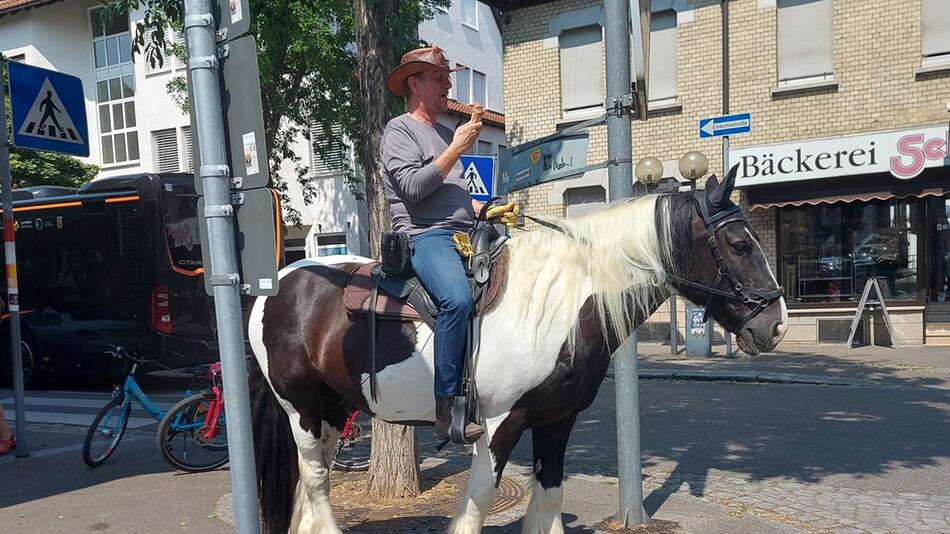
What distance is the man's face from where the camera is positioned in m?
3.54

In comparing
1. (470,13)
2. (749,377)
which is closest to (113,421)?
(749,377)

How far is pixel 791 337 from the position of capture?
48.1ft

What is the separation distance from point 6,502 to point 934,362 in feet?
41.0

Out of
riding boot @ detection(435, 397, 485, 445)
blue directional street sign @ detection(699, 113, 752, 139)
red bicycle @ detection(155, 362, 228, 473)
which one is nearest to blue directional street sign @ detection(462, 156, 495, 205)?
red bicycle @ detection(155, 362, 228, 473)

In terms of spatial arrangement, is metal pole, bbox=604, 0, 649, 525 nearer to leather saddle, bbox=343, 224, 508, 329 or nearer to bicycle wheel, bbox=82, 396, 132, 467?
leather saddle, bbox=343, 224, 508, 329

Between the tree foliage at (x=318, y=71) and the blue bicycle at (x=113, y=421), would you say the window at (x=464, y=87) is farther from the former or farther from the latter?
the blue bicycle at (x=113, y=421)

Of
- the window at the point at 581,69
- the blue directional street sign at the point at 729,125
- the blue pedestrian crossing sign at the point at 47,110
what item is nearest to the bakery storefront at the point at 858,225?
the window at the point at 581,69

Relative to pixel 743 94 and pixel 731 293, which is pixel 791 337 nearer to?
pixel 743 94

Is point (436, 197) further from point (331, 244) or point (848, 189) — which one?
point (331, 244)

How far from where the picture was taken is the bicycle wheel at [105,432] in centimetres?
628

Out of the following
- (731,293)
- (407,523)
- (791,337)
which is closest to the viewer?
(731,293)

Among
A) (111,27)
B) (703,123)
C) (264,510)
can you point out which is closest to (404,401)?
(264,510)

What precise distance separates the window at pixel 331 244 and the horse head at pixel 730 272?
19.1m

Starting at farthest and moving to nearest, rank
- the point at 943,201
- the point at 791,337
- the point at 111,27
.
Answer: the point at 111,27, the point at 791,337, the point at 943,201
